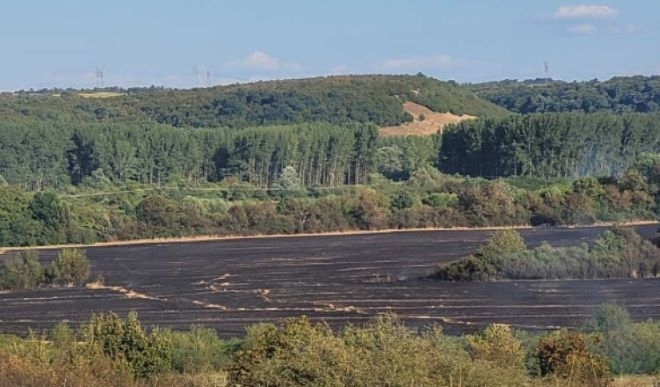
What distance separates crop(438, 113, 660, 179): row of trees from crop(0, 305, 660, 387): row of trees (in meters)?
53.7

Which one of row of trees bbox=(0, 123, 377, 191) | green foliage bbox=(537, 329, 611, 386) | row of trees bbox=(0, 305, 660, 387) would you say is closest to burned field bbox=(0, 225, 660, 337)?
row of trees bbox=(0, 305, 660, 387)

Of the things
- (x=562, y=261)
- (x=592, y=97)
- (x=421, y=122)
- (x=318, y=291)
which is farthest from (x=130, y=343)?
(x=592, y=97)

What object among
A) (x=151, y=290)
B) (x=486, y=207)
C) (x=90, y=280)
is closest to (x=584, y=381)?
(x=151, y=290)

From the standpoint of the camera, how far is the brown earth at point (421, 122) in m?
108

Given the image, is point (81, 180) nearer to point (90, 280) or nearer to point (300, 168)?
point (300, 168)

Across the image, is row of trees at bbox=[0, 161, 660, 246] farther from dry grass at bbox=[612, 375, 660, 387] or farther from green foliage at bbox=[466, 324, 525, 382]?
green foliage at bbox=[466, 324, 525, 382]

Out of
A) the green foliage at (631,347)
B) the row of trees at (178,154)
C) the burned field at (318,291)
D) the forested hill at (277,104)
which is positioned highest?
the forested hill at (277,104)

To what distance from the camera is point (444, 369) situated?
10734 millimetres

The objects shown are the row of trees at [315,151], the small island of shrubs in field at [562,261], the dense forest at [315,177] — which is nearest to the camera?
the small island of shrubs in field at [562,261]

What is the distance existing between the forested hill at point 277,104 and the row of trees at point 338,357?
282ft

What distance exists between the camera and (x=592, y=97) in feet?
431

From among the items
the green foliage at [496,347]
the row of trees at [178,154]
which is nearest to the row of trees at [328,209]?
the row of trees at [178,154]

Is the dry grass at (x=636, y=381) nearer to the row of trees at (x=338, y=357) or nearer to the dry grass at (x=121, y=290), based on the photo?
the row of trees at (x=338, y=357)

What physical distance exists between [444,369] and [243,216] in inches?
2280
